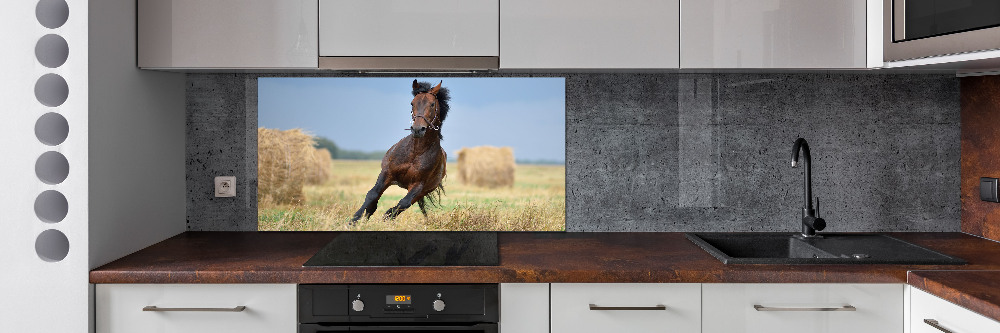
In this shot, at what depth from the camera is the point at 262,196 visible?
244 cm

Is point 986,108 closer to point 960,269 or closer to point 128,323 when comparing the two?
point 960,269

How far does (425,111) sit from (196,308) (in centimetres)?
103

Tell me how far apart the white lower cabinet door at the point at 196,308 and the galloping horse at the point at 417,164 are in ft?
2.33

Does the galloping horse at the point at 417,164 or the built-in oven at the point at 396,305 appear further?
the galloping horse at the point at 417,164

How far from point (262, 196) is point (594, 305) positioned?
4.41ft
